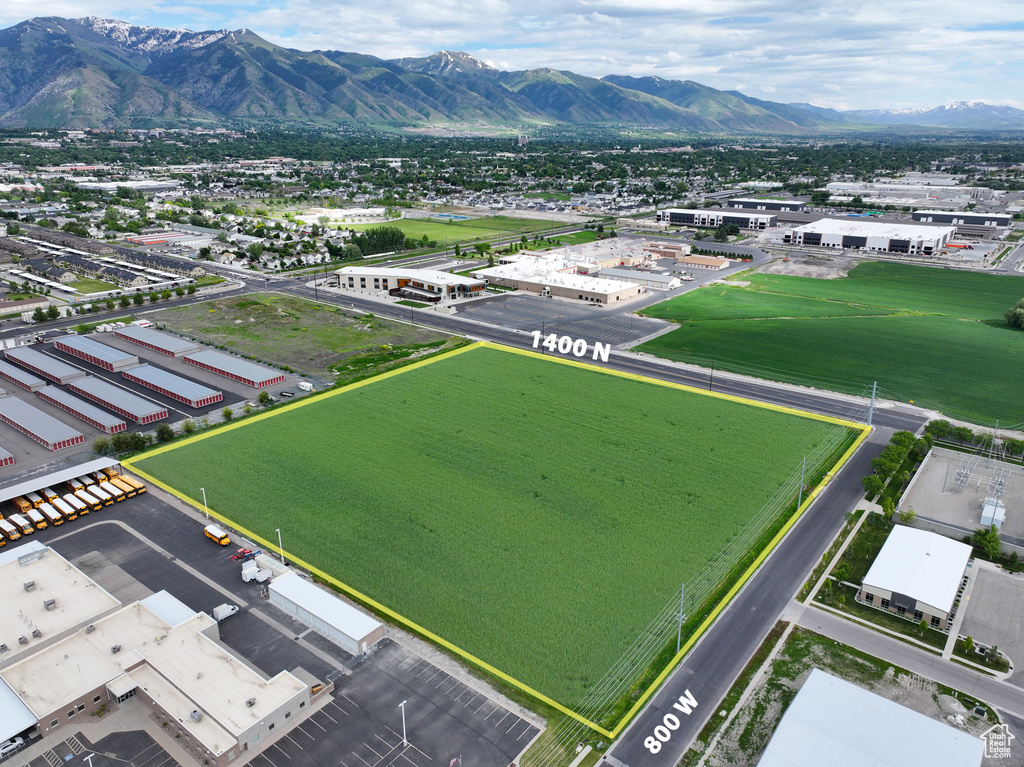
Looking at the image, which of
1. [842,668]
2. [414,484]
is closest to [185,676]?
[414,484]

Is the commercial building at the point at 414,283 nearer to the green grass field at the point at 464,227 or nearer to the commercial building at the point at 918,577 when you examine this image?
the green grass field at the point at 464,227

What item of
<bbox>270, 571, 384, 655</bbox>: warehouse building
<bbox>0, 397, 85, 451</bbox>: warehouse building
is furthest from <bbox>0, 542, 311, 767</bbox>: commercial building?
<bbox>0, 397, 85, 451</bbox>: warehouse building

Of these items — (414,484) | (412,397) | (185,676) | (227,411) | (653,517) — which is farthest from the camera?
(412,397)

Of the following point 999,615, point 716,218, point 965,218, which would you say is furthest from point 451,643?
point 965,218

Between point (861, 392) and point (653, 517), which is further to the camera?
point (861, 392)

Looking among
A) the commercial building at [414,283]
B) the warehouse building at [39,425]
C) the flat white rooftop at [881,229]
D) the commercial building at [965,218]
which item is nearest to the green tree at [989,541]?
the warehouse building at [39,425]

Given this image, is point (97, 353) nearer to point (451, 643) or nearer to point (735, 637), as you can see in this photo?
point (451, 643)

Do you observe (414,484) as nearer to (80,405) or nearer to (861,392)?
(80,405)
